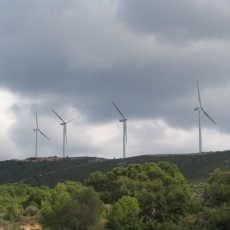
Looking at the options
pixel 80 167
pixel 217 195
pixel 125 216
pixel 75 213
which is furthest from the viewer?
pixel 80 167

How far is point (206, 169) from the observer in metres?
129

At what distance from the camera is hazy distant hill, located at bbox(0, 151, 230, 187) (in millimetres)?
132875

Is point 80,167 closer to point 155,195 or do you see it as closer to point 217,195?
point 217,195

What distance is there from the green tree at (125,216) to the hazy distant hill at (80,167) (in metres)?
52.6

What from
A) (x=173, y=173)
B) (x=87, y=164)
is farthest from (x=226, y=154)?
(x=173, y=173)

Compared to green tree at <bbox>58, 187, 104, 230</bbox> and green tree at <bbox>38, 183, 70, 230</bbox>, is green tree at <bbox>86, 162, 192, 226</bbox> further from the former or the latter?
green tree at <bbox>38, 183, 70, 230</bbox>

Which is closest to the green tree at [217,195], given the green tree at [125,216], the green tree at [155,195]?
the green tree at [155,195]

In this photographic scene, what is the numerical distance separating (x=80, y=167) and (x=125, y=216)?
4036 inches

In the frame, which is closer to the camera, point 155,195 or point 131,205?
point 131,205

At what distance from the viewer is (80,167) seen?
164125 mm

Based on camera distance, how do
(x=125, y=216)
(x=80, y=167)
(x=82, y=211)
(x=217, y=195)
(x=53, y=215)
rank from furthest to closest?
1. (x=80, y=167)
2. (x=217, y=195)
3. (x=125, y=216)
4. (x=53, y=215)
5. (x=82, y=211)

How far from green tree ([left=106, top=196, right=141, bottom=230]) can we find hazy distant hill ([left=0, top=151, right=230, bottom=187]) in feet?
173

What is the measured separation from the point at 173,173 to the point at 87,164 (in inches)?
3107

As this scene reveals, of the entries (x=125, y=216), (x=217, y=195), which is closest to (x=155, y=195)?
(x=125, y=216)
